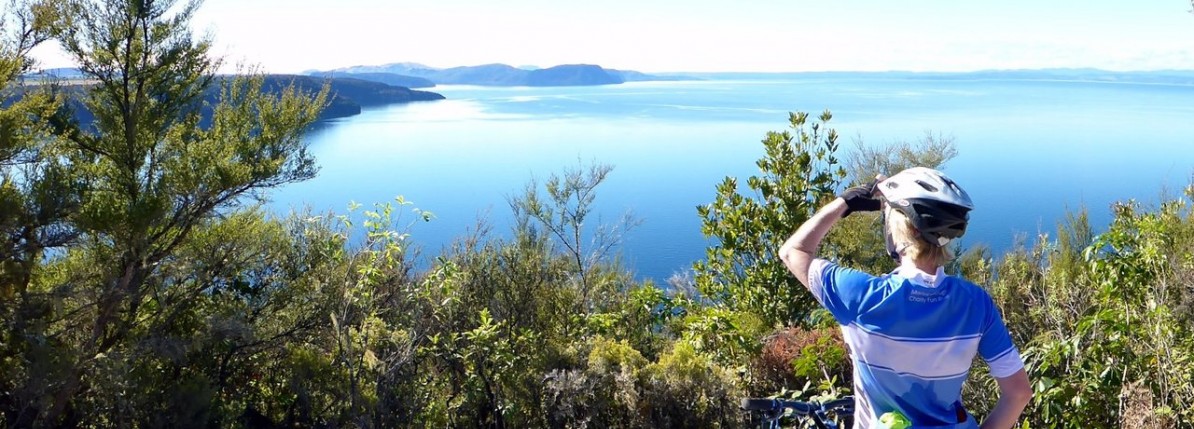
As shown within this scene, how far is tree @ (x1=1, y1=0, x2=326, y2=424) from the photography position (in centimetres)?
580

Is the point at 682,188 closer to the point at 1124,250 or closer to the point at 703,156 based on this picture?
the point at 703,156

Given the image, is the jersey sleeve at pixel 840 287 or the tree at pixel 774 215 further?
the tree at pixel 774 215

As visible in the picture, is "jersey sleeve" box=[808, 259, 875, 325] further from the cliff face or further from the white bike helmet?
the cliff face

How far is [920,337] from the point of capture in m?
1.64

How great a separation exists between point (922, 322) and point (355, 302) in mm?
3155

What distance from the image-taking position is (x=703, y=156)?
212 ft

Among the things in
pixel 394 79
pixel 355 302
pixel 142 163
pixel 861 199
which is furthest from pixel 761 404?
pixel 394 79

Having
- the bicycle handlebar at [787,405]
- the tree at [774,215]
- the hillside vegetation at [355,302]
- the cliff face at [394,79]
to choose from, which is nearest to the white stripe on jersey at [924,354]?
the bicycle handlebar at [787,405]

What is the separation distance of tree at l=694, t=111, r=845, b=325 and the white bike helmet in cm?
316

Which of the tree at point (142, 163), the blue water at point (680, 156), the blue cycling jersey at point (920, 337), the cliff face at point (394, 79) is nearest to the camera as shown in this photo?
the blue cycling jersey at point (920, 337)

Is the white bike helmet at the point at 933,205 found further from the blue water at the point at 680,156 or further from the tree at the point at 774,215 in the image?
the blue water at the point at 680,156

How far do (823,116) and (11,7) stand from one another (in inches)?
250

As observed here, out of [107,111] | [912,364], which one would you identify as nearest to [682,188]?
[107,111]

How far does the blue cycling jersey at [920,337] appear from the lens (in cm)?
164
